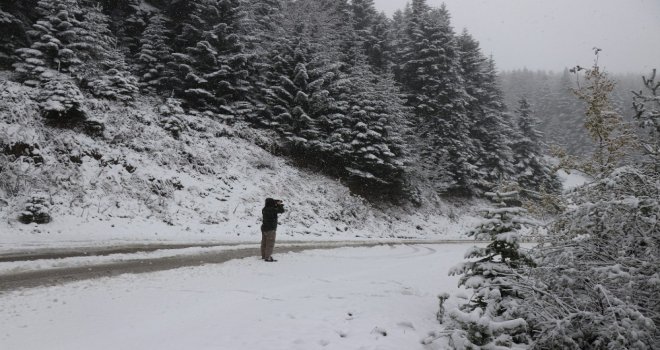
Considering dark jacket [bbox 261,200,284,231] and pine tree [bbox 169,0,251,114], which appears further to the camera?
pine tree [bbox 169,0,251,114]

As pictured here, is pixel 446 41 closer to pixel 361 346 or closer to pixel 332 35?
pixel 332 35

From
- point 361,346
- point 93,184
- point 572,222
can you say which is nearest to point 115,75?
point 93,184

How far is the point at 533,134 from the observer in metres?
41.4

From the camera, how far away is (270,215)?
38.6 feet

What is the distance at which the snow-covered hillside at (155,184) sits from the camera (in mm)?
13562

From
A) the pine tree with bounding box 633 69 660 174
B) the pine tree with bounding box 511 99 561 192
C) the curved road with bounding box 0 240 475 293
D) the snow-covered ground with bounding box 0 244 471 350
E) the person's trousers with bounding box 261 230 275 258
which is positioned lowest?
Result: the snow-covered ground with bounding box 0 244 471 350

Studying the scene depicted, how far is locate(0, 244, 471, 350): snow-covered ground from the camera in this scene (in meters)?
5.40

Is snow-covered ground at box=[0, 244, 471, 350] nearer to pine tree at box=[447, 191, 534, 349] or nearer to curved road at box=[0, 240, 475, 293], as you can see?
curved road at box=[0, 240, 475, 293]

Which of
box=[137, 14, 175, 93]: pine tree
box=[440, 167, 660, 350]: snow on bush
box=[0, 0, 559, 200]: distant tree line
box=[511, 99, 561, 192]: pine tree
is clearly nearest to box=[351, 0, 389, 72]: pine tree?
box=[0, 0, 559, 200]: distant tree line

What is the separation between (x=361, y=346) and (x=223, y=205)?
14.2 meters

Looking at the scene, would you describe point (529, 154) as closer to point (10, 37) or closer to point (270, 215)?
point (270, 215)

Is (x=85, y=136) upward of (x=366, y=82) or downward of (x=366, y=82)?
downward

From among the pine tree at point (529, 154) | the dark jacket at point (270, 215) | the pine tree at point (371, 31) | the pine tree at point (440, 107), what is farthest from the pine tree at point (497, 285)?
the pine tree at point (529, 154)

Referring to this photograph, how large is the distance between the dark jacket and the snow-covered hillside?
3880mm
